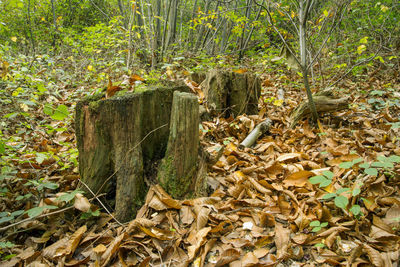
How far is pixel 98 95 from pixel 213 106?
205 centimetres

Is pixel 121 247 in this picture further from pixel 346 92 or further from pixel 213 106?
pixel 346 92

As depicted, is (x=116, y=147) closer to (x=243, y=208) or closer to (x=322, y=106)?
(x=243, y=208)

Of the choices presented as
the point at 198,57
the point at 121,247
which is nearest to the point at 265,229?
the point at 121,247

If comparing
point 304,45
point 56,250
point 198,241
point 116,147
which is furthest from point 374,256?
point 304,45

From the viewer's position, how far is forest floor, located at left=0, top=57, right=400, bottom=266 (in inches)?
69.8

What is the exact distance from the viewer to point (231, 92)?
4.14 metres

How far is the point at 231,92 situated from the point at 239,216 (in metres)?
2.43

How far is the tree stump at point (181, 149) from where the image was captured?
2.21 meters

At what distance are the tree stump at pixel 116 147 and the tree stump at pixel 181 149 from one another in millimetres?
239

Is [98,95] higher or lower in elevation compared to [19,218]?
higher

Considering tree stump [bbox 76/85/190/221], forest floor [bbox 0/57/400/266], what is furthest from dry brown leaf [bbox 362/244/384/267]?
tree stump [bbox 76/85/190/221]

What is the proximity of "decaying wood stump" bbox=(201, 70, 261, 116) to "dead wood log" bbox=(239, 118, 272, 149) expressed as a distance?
0.64 meters

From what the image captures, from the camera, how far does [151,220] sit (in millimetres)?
2061

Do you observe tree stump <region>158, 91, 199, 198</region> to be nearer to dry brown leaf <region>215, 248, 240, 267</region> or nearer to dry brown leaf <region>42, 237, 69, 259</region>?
dry brown leaf <region>215, 248, 240, 267</region>
